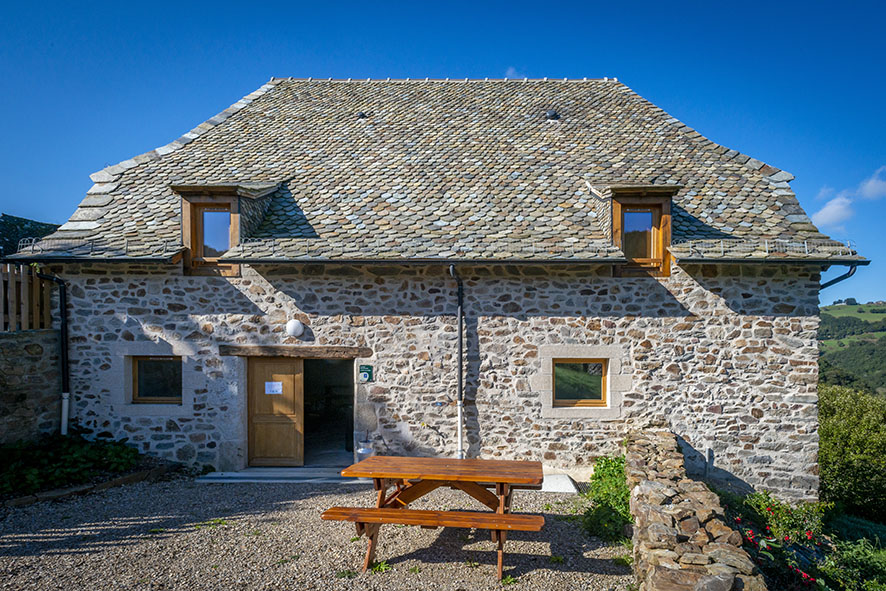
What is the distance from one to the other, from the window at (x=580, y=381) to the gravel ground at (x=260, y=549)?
178cm

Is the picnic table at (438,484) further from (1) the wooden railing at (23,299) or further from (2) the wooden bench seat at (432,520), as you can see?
(1) the wooden railing at (23,299)

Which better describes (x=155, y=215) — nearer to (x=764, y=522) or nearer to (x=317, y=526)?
(x=317, y=526)

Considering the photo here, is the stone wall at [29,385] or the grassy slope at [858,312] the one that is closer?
the stone wall at [29,385]

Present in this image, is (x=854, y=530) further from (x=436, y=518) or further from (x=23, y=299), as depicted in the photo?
(x=23, y=299)

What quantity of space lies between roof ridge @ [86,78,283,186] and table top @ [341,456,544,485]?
285 inches

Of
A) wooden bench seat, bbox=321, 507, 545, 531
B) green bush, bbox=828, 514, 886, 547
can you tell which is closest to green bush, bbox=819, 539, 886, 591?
green bush, bbox=828, 514, 886, 547

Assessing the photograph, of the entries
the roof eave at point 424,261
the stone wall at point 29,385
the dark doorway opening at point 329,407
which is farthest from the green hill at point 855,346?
the stone wall at point 29,385

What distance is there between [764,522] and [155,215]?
10.1 meters

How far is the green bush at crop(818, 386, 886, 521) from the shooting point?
13469 millimetres

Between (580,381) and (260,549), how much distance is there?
5.06m

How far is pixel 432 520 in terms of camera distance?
469 centimetres

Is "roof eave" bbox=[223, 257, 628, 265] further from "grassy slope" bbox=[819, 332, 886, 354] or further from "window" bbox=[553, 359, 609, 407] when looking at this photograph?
"grassy slope" bbox=[819, 332, 886, 354]

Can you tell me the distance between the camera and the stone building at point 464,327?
303 inches

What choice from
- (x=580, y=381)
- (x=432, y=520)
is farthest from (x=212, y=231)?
(x=580, y=381)
